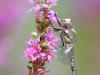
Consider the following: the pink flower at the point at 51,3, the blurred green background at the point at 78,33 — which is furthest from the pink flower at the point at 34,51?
the blurred green background at the point at 78,33

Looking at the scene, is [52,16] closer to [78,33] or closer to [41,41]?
[41,41]

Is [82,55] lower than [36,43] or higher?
higher

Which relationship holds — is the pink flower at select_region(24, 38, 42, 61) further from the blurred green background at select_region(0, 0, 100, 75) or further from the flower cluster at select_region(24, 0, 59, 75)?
the blurred green background at select_region(0, 0, 100, 75)

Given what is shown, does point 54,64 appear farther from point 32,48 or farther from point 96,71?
point 32,48


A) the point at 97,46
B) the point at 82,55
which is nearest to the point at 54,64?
the point at 82,55

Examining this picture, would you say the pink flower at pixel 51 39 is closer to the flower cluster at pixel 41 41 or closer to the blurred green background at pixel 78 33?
the flower cluster at pixel 41 41

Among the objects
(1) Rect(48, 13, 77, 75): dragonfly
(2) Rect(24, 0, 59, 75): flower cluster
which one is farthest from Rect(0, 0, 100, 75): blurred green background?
(2) Rect(24, 0, 59, 75): flower cluster
